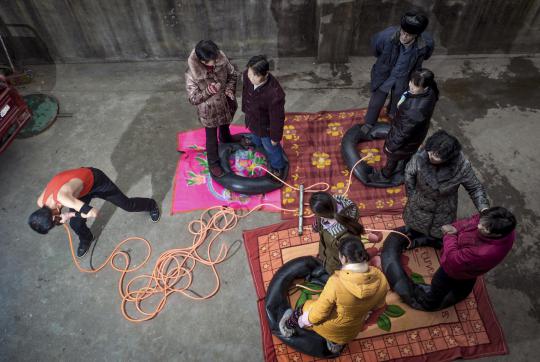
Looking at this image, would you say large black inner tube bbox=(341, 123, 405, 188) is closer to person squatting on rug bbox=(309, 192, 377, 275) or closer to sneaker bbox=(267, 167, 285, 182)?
sneaker bbox=(267, 167, 285, 182)

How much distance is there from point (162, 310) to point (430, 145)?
3069 mm

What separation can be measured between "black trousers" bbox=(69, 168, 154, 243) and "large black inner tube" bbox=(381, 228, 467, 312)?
279 cm

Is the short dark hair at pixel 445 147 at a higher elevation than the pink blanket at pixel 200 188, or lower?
higher

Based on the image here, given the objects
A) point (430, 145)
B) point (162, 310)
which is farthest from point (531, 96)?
point (162, 310)

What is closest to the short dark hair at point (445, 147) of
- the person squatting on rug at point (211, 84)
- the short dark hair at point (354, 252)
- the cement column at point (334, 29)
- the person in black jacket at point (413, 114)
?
the person in black jacket at point (413, 114)

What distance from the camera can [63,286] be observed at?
3977 millimetres

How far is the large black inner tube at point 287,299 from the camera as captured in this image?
3289 mm

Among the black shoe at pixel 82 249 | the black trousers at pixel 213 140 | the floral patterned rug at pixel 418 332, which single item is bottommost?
the floral patterned rug at pixel 418 332

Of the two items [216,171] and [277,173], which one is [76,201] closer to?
[216,171]

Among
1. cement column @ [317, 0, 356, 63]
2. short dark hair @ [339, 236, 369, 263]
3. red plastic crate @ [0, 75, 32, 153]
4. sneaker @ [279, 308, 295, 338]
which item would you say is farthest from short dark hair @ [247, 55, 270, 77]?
red plastic crate @ [0, 75, 32, 153]

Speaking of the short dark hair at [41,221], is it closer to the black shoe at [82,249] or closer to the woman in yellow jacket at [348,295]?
the black shoe at [82,249]

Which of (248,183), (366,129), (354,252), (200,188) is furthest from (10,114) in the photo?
(354,252)

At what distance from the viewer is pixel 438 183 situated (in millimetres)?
3135

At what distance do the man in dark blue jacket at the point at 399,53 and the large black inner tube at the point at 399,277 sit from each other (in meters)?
1.90
